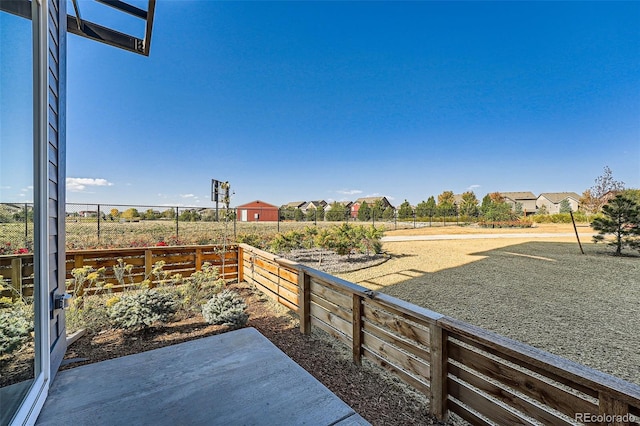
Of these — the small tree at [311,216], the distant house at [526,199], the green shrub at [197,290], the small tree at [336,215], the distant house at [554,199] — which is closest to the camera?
the green shrub at [197,290]

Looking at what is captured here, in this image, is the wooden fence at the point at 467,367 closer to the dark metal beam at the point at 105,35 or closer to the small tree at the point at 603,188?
the dark metal beam at the point at 105,35

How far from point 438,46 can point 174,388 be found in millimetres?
9587

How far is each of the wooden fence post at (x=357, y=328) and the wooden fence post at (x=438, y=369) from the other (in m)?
0.61

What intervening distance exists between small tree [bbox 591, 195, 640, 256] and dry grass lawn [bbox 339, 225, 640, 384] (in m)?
0.48

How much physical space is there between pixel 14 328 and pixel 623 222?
11.5 m

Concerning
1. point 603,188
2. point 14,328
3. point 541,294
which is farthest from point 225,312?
point 603,188

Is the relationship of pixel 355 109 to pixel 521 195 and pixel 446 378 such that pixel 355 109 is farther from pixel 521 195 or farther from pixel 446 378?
pixel 521 195

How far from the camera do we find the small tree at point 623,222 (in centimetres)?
701

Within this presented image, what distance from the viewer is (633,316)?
10.7 feet

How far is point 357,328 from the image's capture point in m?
2.02

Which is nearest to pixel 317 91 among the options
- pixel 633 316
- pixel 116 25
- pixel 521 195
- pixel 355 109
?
pixel 355 109

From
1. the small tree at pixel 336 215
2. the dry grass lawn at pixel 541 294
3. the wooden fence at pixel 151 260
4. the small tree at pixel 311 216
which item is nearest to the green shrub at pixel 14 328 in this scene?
the wooden fence at pixel 151 260

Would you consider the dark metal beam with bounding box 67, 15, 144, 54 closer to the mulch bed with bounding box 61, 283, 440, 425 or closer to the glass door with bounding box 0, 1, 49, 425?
the glass door with bounding box 0, 1, 49, 425
